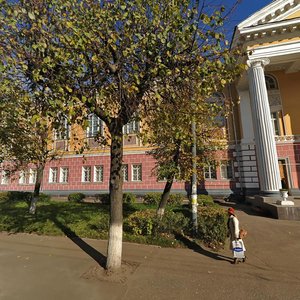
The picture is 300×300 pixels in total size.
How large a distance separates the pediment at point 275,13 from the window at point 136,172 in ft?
49.6

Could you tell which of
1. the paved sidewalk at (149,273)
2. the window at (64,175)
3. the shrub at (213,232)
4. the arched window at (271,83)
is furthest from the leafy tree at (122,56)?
the window at (64,175)

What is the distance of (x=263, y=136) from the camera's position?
15.3 metres

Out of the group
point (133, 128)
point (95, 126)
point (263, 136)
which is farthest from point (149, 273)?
point (133, 128)

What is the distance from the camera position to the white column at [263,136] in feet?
48.5

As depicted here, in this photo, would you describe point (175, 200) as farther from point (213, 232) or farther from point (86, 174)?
point (86, 174)

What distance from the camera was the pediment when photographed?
17.2 m

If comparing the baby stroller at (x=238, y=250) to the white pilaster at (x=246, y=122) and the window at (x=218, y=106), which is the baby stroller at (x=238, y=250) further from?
the white pilaster at (x=246, y=122)

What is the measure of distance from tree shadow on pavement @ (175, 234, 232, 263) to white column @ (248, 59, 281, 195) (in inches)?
362

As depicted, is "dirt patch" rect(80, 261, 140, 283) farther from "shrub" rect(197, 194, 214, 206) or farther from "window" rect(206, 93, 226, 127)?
"shrub" rect(197, 194, 214, 206)

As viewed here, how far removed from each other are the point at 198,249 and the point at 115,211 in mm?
3288

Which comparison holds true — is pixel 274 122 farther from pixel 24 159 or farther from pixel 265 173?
pixel 24 159

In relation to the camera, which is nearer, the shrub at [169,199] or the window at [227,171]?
the shrub at [169,199]

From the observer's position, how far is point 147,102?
629 centimetres

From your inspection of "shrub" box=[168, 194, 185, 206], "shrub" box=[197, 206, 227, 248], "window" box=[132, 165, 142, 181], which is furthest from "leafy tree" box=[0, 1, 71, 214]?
"window" box=[132, 165, 142, 181]
